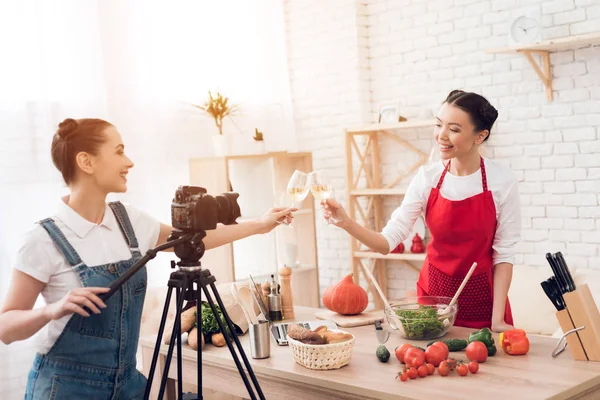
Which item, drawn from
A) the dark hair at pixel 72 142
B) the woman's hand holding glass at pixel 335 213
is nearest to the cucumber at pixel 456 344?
the woman's hand holding glass at pixel 335 213

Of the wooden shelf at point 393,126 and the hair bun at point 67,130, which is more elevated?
the wooden shelf at point 393,126

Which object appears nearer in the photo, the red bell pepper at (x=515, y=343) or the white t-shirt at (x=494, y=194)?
the red bell pepper at (x=515, y=343)

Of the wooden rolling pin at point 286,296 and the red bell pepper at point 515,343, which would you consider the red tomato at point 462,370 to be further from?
the wooden rolling pin at point 286,296

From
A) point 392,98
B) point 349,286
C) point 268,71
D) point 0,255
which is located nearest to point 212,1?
point 268,71

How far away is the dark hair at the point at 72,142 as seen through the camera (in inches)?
98.1

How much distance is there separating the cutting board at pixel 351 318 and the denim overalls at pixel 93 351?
94 centimetres

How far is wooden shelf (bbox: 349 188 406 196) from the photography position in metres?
5.27

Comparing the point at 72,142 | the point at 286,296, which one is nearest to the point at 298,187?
the point at 286,296

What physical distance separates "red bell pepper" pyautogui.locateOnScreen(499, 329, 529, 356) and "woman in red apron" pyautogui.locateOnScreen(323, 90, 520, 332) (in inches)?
16.0

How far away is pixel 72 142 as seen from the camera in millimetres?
2490

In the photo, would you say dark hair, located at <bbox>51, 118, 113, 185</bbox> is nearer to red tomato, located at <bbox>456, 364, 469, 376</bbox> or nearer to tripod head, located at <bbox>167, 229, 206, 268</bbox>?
tripod head, located at <bbox>167, 229, 206, 268</bbox>

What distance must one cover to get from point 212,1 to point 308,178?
8.79 feet

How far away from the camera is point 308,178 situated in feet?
10.7

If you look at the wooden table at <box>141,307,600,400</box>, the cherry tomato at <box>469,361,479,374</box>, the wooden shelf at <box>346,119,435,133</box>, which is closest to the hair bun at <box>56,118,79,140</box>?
the wooden table at <box>141,307,600,400</box>
